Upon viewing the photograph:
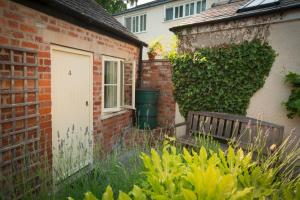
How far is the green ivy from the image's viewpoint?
5301 millimetres

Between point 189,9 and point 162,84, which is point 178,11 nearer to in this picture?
point 189,9

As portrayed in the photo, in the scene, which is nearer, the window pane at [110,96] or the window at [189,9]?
the window pane at [110,96]

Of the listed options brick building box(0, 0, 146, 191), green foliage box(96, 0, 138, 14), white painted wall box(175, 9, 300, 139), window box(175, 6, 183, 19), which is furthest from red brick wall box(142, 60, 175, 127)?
green foliage box(96, 0, 138, 14)

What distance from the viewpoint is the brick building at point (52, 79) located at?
293 cm

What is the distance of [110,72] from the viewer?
231 inches

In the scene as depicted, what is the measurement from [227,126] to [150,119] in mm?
2606

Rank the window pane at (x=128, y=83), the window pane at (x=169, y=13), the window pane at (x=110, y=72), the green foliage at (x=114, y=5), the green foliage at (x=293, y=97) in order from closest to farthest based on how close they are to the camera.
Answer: the green foliage at (x=293, y=97), the window pane at (x=110, y=72), the window pane at (x=128, y=83), the window pane at (x=169, y=13), the green foliage at (x=114, y=5)

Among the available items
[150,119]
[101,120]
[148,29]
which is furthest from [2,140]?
[148,29]

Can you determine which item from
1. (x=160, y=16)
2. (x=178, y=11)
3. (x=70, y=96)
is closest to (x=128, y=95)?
(x=70, y=96)

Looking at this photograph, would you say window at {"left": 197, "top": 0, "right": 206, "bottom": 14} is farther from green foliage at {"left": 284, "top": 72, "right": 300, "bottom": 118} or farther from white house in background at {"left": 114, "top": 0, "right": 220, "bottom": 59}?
green foliage at {"left": 284, "top": 72, "right": 300, "bottom": 118}

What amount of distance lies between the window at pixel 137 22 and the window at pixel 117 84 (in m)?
10.2

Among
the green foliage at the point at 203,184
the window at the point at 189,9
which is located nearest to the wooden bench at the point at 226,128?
the green foliage at the point at 203,184

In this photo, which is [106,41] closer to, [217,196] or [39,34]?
[39,34]

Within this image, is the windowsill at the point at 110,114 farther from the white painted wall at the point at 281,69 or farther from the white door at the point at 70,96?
the white painted wall at the point at 281,69
